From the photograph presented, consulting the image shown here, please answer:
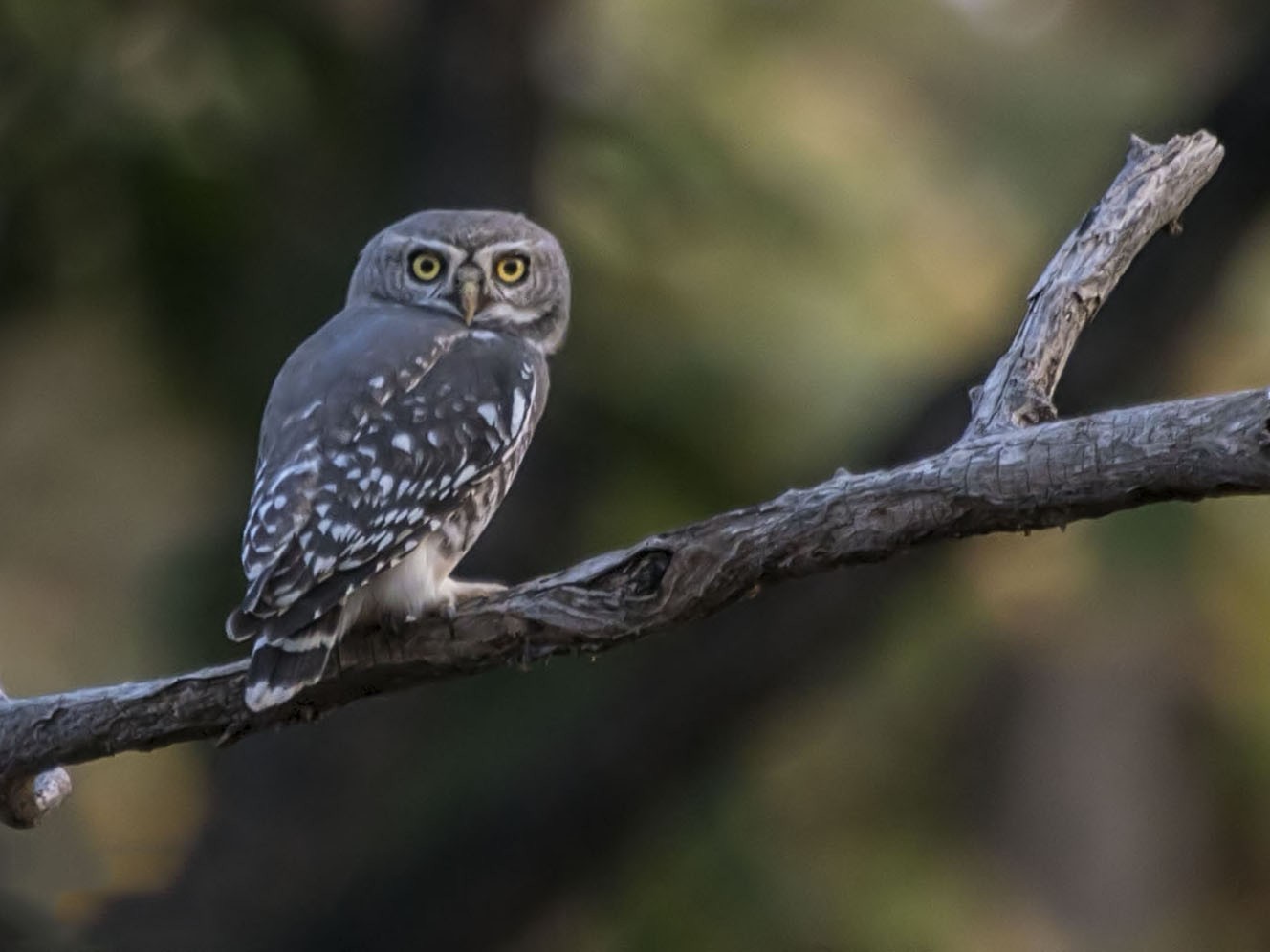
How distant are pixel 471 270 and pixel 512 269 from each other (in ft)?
0.48

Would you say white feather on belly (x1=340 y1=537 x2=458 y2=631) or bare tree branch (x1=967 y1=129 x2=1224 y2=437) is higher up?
bare tree branch (x1=967 y1=129 x2=1224 y2=437)

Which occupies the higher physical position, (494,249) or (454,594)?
(494,249)

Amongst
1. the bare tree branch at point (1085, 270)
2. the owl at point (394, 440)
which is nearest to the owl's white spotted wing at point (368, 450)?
the owl at point (394, 440)

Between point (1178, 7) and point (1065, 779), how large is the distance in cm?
610

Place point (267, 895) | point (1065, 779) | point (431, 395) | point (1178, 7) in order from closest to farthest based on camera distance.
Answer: point (431, 395)
point (267, 895)
point (1178, 7)
point (1065, 779)

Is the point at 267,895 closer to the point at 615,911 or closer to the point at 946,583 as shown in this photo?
the point at 615,911

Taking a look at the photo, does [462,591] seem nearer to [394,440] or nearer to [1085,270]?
[394,440]

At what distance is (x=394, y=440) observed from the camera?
3.94 meters

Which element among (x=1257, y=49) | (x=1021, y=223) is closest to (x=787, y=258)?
(x=1021, y=223)

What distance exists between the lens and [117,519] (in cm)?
1074

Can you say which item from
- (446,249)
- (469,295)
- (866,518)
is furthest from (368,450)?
(866,518)

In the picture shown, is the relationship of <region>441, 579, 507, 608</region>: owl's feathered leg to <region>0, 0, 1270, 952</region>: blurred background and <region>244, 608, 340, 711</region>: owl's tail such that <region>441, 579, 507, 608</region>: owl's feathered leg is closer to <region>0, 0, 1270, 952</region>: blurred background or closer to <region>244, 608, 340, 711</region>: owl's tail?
<region>244, 608, 340, 711</region>: owl's tail

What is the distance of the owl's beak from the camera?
15.0ft

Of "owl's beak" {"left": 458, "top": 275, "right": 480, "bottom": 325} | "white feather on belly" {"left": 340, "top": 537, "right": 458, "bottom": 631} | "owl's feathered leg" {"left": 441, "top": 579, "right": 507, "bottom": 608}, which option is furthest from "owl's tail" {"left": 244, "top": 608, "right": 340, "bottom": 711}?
"owl's beak" {"left": 458, "top": 275, "right": 480, "bottom": 325}
